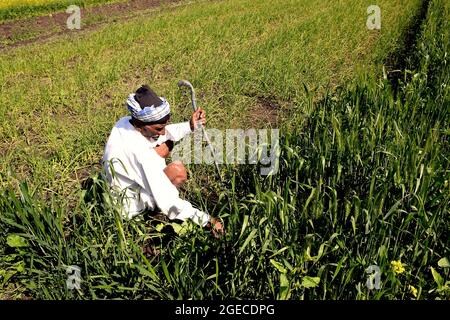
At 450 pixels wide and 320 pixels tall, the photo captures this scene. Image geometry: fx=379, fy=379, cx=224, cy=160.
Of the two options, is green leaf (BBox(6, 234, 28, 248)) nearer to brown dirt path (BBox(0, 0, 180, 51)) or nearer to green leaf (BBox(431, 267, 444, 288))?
green leaf (BBox(431, 267, 444, 288))

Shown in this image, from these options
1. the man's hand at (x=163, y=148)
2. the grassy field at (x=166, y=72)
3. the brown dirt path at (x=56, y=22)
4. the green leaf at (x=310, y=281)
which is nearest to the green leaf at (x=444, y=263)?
the green leaf at (x=310, y=281)

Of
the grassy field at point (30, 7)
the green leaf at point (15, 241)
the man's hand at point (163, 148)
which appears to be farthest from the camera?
the grassy field at point (30, 7)

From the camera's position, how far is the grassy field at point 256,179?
1.77 m

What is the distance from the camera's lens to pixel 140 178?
2.27 metres

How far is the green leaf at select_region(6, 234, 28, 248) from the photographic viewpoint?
2.06 m

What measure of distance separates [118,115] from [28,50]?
189 inches

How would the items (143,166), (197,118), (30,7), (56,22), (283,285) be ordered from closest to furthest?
(283,285) < (143,166) < (197,118) < (56,22) < (30,7)

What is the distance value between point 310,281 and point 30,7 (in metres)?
11.7

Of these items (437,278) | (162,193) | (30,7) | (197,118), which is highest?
(30,7)

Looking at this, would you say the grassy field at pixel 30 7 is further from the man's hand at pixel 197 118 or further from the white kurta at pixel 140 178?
the white kurta at pixel 140 178

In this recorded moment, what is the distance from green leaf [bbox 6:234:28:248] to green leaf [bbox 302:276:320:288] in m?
1.50

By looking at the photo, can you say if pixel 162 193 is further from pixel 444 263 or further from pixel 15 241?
pixel 444 263

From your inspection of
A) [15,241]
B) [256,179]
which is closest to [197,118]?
[256,179]

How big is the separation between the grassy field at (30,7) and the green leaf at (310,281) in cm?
1113
